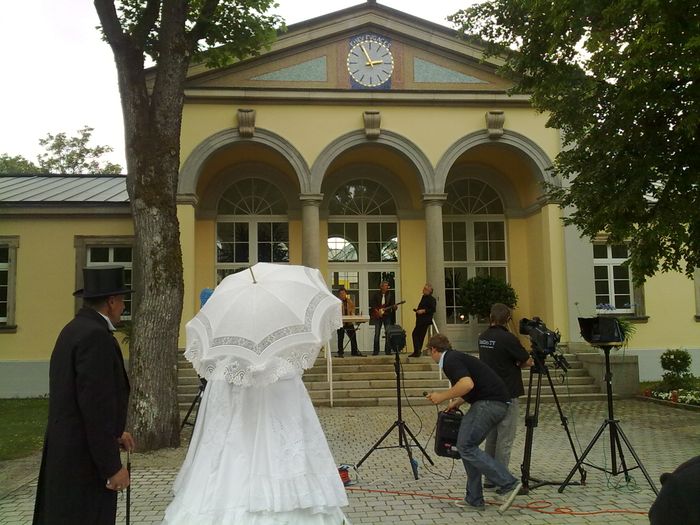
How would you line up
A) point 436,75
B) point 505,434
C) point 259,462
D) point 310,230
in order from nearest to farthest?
point 259,462 < point 505,434 < point 310,230 < point 436,75

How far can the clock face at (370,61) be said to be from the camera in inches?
626

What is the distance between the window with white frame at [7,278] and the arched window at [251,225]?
16.8 feet

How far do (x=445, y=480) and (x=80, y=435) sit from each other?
4.46m

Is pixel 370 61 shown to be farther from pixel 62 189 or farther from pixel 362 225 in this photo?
pixel 62 189

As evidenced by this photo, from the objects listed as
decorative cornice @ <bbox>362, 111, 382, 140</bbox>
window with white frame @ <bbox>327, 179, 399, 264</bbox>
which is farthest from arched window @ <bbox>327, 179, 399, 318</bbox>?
decorative cornice @ <bbox>362, 111, 382, 140</bbox>

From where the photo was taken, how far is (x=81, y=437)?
338 centimetres

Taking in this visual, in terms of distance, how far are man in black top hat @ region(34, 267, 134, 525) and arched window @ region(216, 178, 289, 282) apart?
1378cm

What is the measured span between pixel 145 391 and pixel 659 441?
7.46 m

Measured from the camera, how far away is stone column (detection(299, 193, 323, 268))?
1511 cm

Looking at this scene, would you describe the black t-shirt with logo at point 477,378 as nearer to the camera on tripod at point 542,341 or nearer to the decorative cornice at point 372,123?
the camera on tripod at point 542,341

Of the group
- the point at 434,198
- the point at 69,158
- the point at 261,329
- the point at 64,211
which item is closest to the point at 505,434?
the point at 261,329

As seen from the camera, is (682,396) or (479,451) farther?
(682,396)

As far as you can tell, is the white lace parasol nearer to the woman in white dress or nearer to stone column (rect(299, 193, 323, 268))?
the woman in white dress

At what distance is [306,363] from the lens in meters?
4.16
